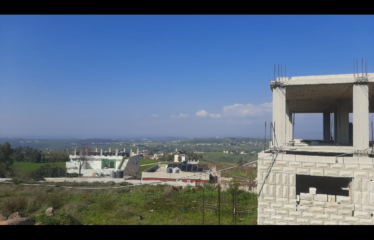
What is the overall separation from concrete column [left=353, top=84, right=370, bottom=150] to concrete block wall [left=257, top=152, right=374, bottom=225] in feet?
4.61

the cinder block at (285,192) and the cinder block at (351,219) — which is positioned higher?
the cinder block at (285,192)

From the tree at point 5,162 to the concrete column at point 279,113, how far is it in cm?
2823

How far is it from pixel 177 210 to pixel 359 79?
10307 millimetres

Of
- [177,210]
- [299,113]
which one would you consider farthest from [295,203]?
[299,113]

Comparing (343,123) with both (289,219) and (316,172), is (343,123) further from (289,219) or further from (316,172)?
(289,219)

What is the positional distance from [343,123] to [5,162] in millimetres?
32674

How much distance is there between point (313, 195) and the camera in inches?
227

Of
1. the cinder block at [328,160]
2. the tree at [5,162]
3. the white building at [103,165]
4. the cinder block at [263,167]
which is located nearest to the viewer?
the cinder block at [328,160]

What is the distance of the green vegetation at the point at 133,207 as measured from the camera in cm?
1096

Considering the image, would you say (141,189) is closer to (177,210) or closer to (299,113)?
(177,210)

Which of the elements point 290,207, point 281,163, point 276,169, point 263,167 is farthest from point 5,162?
point 290,207

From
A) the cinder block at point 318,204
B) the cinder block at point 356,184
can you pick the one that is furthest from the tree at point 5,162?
the cinder block at point 356,184

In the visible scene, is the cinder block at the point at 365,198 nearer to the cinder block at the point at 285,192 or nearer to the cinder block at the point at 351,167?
the cinder block at the point at 351,167

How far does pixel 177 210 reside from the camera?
12.7 metres
